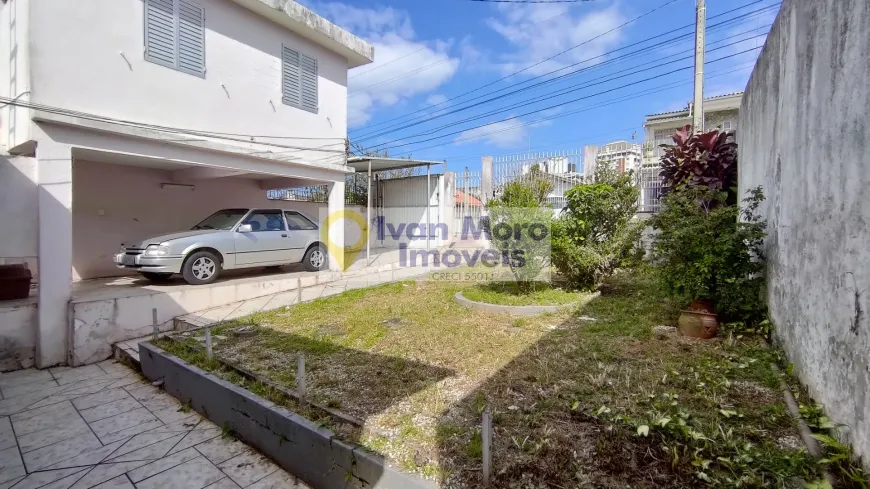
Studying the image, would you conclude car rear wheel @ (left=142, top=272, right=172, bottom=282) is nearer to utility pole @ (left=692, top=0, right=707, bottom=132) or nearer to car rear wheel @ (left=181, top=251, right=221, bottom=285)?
car rear wheel @ (left=181, top=251, right=221, bottom=285)

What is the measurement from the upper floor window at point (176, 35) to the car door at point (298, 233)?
298 centimetres

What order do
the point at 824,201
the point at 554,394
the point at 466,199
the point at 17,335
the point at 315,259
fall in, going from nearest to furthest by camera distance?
the point at 824,201 → the point at 554,394 → the point at 17,335 → the point at 315,259 → the point at 466,199

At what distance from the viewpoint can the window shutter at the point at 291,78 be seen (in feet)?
25.8

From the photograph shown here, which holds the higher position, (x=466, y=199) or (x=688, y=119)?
(x=688, y=119)

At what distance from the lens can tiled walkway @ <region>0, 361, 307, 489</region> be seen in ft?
9.30

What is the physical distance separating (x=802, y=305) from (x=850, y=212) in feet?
3.49

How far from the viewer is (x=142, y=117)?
5785mm

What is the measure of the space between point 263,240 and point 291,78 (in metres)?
3.33

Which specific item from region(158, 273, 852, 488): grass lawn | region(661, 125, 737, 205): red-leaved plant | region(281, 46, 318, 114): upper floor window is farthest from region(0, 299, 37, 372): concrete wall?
region(661, 125, 737, 205): red-leaved plant

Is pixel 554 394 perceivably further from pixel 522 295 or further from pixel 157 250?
pixel 157 250

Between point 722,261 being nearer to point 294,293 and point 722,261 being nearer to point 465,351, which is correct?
point 465,351

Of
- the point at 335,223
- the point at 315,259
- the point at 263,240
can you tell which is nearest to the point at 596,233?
the point at 335,223

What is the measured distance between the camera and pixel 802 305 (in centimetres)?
288

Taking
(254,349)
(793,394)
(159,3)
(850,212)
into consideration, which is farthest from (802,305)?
(159,3)
